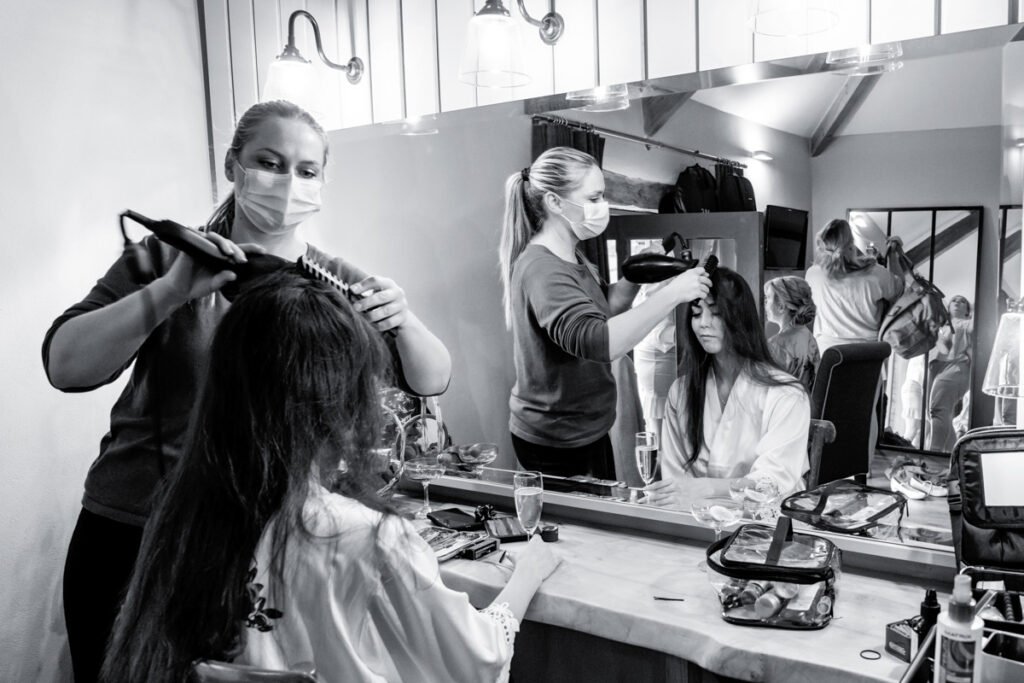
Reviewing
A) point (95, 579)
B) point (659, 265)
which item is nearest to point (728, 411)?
point (659, 265)

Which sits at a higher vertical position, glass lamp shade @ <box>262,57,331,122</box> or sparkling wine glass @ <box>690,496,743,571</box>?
glass lamp shade @ <box>262,57,331,122</box>

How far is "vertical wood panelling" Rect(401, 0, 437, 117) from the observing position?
89.5 inches

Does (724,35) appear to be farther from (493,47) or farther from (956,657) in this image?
(956,657)

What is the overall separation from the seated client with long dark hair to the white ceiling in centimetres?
106

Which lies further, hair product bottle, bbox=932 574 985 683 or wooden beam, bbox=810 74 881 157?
wooden beam, bbox=810 74 881 157

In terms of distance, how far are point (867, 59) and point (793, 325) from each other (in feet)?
1.83

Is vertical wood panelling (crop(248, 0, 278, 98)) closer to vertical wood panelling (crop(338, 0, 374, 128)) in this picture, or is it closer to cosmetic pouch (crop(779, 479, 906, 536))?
vertical wood panelling (crop(338, 0, 374, 128))

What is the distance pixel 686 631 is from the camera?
1.39m

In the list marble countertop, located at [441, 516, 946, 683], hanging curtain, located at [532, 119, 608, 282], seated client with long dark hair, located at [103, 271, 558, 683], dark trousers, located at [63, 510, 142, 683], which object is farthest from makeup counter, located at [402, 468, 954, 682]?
dark trousers, located at [63, 510, 142, 683]

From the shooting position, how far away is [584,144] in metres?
1.92

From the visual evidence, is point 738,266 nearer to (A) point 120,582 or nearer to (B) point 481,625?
(B) point 481,625

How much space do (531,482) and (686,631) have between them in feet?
1.76

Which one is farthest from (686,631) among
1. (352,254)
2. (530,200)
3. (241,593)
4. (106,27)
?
(106,27)

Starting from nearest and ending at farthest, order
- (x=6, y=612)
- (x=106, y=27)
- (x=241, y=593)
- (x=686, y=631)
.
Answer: (x=241, y=593)
(x=686, y=631)
(x=6, y=612)
(x=106, y=27)
